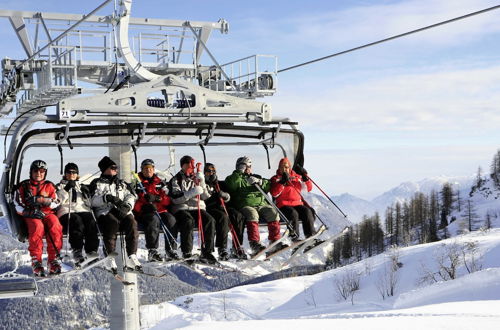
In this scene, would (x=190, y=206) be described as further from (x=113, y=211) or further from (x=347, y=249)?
(x=347, y=249)

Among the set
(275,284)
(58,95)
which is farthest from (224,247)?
(275,284)

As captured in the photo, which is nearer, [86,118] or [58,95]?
[86,118]

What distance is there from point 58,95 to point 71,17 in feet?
12.0

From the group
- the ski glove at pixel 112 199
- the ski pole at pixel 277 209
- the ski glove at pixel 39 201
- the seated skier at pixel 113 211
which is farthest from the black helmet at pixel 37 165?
the ski pole at pixel 277 209

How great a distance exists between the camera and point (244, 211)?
475 inches

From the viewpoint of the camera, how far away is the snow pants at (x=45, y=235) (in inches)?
417

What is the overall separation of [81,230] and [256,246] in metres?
2.76

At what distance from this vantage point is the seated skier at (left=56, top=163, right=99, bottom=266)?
1079 centimetres

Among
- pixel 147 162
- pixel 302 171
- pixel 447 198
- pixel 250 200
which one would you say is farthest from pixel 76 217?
pixel 447 198

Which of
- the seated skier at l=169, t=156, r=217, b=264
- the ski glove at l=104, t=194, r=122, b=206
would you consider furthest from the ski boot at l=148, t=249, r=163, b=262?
the ski glove at l=104, t=194, r=122, b=206

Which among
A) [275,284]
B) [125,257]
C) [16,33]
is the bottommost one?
[275,284]

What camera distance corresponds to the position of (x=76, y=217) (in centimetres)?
1084

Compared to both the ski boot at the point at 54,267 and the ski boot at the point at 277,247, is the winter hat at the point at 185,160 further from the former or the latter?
the ski boot at the point at 54,267

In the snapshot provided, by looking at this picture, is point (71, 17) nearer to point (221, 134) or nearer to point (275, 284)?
point (221, 134)
